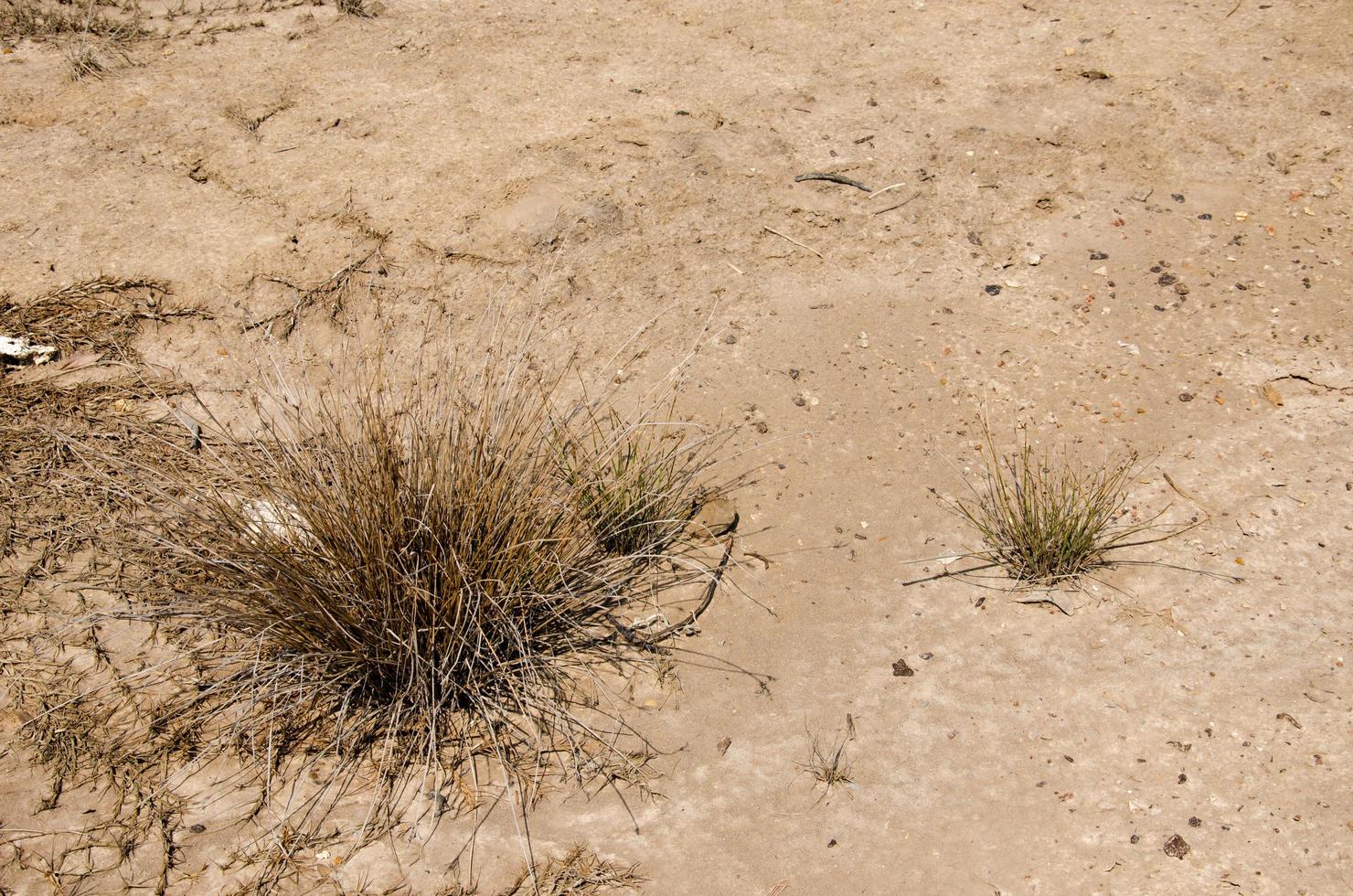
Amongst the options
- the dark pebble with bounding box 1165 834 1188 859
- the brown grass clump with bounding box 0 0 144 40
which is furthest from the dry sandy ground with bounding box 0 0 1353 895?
the brown grass clump with bounding box 0 0 144 40

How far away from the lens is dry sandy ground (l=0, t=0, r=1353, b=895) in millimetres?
2453

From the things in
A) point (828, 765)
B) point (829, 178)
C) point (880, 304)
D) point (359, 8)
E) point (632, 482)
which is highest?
point (359, 8)

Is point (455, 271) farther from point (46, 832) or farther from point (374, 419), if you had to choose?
point (46, 832)

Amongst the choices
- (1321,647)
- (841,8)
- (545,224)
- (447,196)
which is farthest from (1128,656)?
(841,8)

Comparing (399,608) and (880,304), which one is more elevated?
(880,304)

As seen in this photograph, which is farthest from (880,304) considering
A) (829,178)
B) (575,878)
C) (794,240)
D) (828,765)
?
(575,878)

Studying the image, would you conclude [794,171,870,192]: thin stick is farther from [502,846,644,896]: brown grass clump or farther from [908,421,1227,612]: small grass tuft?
[502,846,644,896]: brown grass clump

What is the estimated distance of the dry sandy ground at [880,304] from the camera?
245 cm

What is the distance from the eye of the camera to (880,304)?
3676mm

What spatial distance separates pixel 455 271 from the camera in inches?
147

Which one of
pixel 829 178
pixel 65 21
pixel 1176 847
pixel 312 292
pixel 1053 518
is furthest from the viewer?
pixel 65 21

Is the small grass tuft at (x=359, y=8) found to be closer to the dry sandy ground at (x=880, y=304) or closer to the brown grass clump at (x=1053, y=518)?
the dry sandy ground at (x=880, y=304)

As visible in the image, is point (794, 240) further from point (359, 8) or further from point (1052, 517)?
point (359, 8)

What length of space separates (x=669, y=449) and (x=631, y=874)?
1.23 metres
